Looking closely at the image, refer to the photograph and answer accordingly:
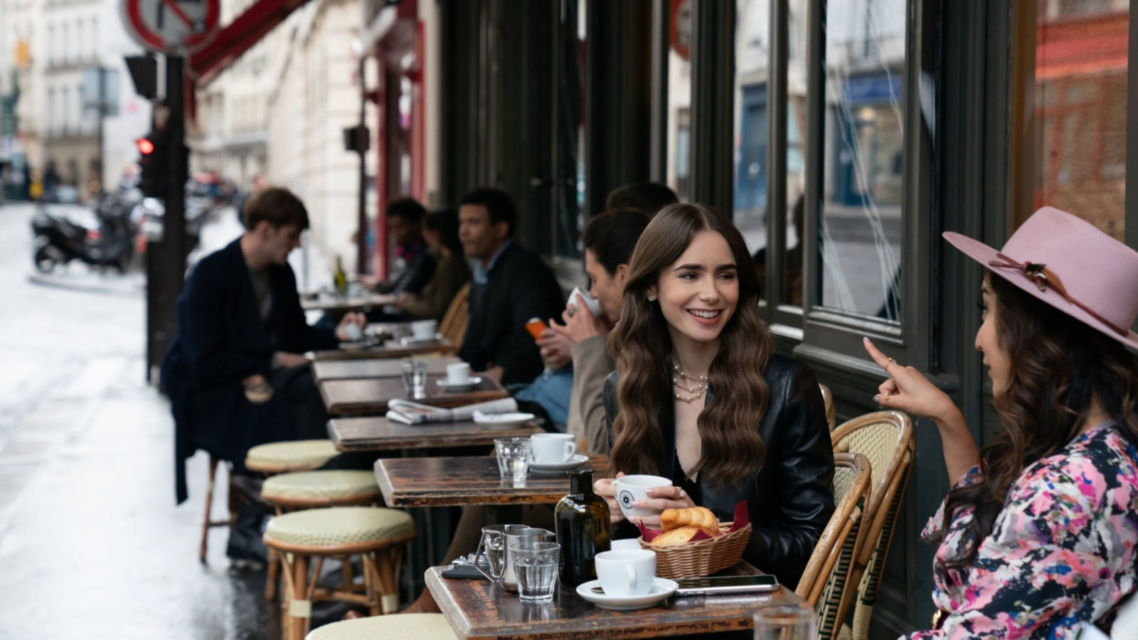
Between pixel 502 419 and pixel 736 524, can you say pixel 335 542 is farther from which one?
pixel 736 524

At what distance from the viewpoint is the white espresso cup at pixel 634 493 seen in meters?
2.64

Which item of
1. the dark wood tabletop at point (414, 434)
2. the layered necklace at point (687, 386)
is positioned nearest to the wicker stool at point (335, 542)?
the dark wood tabletop at point (414, 434)

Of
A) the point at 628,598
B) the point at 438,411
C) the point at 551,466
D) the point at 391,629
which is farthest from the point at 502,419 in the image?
the point at 628,598

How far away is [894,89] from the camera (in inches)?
166

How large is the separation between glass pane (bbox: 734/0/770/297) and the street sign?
17.2ft

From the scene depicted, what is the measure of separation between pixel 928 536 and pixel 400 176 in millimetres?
17427

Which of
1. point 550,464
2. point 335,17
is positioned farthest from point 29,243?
point 550,464

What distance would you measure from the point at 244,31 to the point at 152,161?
521cm

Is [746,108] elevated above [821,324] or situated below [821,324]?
above

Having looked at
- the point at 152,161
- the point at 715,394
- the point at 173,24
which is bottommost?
the point at 715,394

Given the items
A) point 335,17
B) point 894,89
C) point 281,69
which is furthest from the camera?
point 281,69

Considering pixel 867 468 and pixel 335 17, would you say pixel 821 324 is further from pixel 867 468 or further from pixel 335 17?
pixel 335 17

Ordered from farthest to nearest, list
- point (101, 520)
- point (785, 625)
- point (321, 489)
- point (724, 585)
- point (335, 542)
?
point (101, 520)
point (321, 489)
point (335, 542)
point (724, 585)
point (785, 625)

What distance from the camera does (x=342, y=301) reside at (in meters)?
10.2
